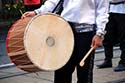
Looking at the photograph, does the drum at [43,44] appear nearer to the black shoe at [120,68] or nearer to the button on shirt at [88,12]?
the button on shirt at [88,12]

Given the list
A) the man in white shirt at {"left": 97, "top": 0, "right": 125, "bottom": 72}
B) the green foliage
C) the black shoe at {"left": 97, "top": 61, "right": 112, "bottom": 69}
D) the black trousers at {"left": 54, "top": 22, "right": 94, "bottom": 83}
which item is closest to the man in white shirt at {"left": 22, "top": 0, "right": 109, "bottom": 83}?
the black trousers at {"left": 54, "top": 22, "right": 94, "bottom": 83}

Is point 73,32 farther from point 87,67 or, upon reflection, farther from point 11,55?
point 11,55

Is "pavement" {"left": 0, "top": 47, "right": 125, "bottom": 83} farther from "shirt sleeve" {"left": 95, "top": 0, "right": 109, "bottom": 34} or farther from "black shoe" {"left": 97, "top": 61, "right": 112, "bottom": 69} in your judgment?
"shirt sleeve" {"left": 95, "top": 0, "right": 109, "bottom": 34}

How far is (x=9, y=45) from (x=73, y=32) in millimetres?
670

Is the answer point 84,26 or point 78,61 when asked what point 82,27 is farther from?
point 78,61

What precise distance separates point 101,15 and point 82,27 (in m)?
0.23

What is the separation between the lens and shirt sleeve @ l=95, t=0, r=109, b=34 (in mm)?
4191

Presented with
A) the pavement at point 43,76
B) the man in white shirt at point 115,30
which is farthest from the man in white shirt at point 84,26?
the man in white shirt at point 115,30

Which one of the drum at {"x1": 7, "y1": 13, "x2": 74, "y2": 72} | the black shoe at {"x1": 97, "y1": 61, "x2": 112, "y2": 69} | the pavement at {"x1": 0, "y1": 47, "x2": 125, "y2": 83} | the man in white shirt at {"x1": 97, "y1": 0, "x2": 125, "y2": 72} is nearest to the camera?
the drum at {"x1": 7, "y1": 13, "x2": 74, "y2": 72}

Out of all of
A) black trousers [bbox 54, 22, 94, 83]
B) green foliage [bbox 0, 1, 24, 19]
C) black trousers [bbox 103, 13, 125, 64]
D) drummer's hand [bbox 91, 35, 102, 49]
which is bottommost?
green foliage [bbox 0, 1, 24, 19]

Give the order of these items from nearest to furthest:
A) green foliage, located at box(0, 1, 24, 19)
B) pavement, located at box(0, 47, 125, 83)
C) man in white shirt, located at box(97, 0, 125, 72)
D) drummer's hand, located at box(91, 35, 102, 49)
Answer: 1. drummer's hand, located at box(91, 35, 102, 49)
2. pavement, located at box(0, 47, 125, 83)
3. man in white shirt, located at box(97, 0, 125, 72)
4. green foliage, located at box(0, 1, 24, 19)

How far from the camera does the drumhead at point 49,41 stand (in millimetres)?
4008

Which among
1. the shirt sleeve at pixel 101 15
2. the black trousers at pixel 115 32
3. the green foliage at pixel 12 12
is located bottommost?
the green foliage at pixel 12 12

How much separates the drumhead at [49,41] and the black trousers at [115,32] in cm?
292
